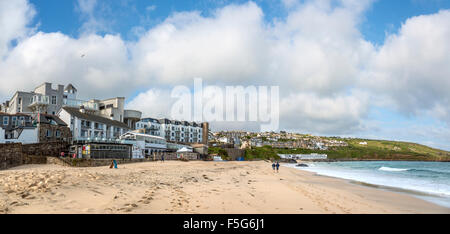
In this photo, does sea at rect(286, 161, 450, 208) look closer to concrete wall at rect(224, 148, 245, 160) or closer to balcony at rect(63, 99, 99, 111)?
concrete wall at rect(224, 148, 245, 160)

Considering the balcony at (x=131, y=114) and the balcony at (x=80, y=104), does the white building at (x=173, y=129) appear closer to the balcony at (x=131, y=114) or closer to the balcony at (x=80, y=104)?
the balcony at (x=131, y=114)

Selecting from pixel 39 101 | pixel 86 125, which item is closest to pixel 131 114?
pixel 39 101

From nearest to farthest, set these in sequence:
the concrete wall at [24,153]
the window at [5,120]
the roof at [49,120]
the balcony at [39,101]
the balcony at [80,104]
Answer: the concrete wall at [24,153]
the window at [5,120]
the roof at [49,120]
the balcony at [39,101]
the balcony at [80,104]

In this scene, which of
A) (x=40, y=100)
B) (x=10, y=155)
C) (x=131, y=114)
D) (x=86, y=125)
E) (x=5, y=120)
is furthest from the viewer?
(x=131, y=114)

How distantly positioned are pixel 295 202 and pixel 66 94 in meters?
63.4

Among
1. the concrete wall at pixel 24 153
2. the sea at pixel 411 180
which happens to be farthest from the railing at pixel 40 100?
the sea at pixel 411 180

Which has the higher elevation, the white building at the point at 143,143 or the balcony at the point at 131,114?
the balcony at the point at 131,114

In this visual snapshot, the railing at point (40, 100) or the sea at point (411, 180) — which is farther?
the railing at point (40, 100)

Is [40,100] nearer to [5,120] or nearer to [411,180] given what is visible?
[5,120]

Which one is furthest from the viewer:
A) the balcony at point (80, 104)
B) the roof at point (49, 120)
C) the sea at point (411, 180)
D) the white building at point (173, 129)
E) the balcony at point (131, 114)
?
the white building at point (173, 129)
